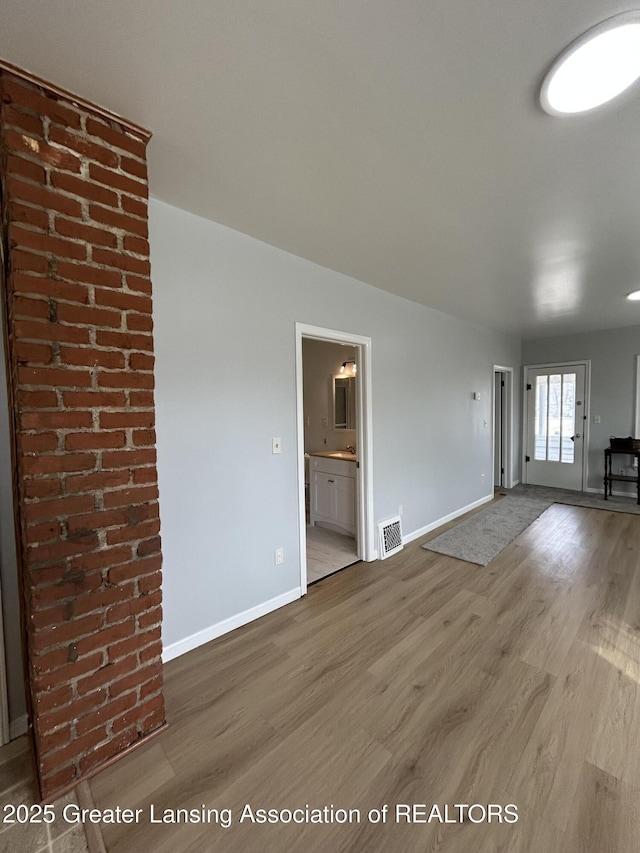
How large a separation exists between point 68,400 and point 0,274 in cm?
58

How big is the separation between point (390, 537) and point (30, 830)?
9.42 ft

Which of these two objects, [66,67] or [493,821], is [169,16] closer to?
[66,67]

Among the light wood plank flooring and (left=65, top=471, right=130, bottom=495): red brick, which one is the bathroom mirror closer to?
the light wood plank flooring

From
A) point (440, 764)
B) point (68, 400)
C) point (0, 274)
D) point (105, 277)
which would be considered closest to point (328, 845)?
point (440, 764)

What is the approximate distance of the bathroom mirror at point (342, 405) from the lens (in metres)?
5.06

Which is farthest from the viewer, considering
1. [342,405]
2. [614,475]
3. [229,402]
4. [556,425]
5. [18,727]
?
[556,425]

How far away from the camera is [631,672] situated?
193cm

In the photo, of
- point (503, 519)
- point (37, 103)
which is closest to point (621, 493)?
point (503, 519)

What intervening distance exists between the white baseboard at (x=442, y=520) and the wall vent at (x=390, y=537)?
0.51 feet

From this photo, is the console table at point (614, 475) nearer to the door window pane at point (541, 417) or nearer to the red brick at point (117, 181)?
the door window pane at point (541, 417)

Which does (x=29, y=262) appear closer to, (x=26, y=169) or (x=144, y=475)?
(x=26, y=169)

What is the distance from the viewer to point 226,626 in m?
2.30

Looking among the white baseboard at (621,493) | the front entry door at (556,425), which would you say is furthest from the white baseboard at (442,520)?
the white baseboard at (621,493)

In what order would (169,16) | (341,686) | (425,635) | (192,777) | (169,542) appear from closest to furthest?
(169,16)
(192,777)
(341,686)
(169,542)
(425,635)
